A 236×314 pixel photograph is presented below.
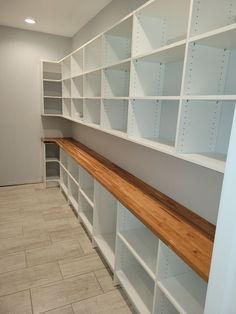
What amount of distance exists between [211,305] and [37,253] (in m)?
2.05

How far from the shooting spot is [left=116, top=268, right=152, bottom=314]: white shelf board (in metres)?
1.63

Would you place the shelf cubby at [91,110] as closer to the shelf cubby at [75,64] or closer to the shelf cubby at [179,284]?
the shelf cubby at [75,64]

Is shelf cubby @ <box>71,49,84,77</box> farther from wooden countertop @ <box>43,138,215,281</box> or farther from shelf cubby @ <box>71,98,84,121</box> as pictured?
wooden countertop @ <box>43,138,215,281</box>

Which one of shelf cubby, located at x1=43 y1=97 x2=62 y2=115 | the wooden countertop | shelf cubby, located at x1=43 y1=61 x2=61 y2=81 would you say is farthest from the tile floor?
shelf cubby, located at x1=43 y1=61 x2=61 y2=81

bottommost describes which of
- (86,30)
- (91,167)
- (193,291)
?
(193,291)

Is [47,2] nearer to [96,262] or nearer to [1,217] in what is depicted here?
[1,217]

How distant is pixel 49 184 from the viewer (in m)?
4.39

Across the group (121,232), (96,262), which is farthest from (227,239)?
(96,262)

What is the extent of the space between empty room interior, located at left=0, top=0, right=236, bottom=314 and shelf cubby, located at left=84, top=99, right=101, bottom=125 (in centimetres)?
1

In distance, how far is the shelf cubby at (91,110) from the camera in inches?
117

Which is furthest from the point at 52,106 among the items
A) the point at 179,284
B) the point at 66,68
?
the point at 179,284

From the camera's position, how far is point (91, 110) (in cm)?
304

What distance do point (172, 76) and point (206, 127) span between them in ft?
2.03

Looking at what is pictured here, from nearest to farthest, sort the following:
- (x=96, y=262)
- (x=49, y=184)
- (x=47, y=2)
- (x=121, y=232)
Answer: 1. (x=121, y=232)
2. (x=96, y=262)
3. (x=47, y=2)
4. (x=49, y=184)
